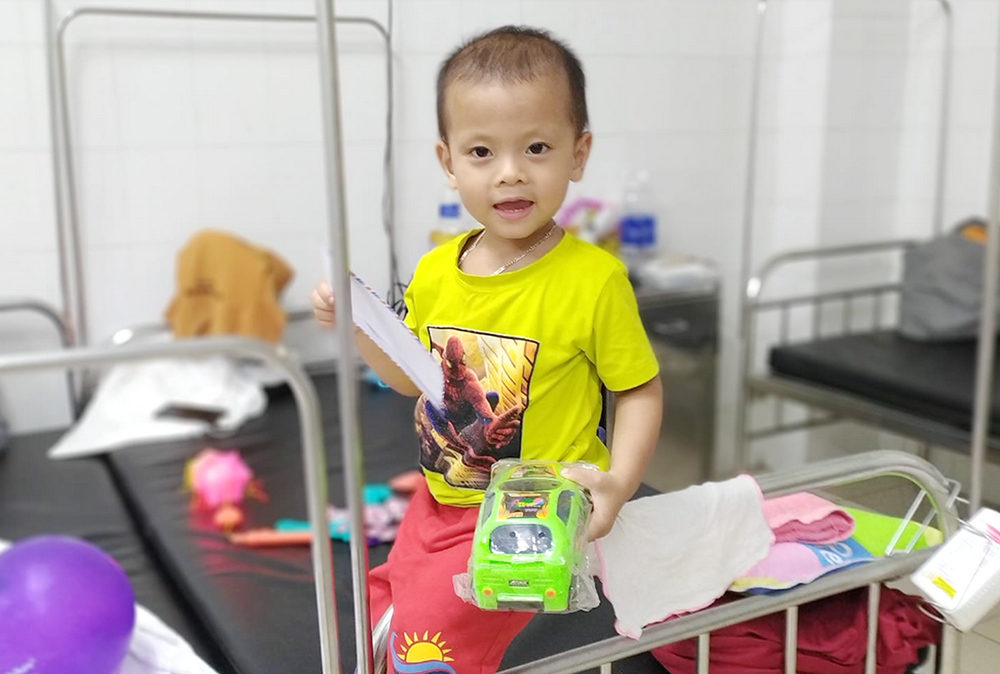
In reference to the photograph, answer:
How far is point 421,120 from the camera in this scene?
1169 millimetres

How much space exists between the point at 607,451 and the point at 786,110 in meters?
1.91

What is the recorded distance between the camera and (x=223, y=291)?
7.93 feet

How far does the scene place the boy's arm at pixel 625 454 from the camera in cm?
98

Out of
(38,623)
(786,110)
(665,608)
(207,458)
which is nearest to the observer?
(38,623)

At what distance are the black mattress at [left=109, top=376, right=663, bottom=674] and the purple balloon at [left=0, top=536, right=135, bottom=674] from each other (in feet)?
0.83

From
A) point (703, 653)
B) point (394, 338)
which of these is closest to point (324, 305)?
point (394, 338)

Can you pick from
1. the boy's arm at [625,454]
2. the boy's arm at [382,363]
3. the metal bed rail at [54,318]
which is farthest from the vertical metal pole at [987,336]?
the metal bed rail at [54,318]

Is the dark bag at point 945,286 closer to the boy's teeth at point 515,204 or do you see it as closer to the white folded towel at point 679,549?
the white folded towel at point 679,549

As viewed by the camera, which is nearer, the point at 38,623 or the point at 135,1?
the point at 38,623

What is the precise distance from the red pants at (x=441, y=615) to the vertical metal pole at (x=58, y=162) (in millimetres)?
1603

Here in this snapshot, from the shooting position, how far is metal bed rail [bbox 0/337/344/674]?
0.79m

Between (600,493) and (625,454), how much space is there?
0.20ft

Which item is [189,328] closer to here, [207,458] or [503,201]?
[207,458]

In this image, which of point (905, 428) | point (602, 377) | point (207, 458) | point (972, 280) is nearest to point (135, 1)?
point (207, 458)
